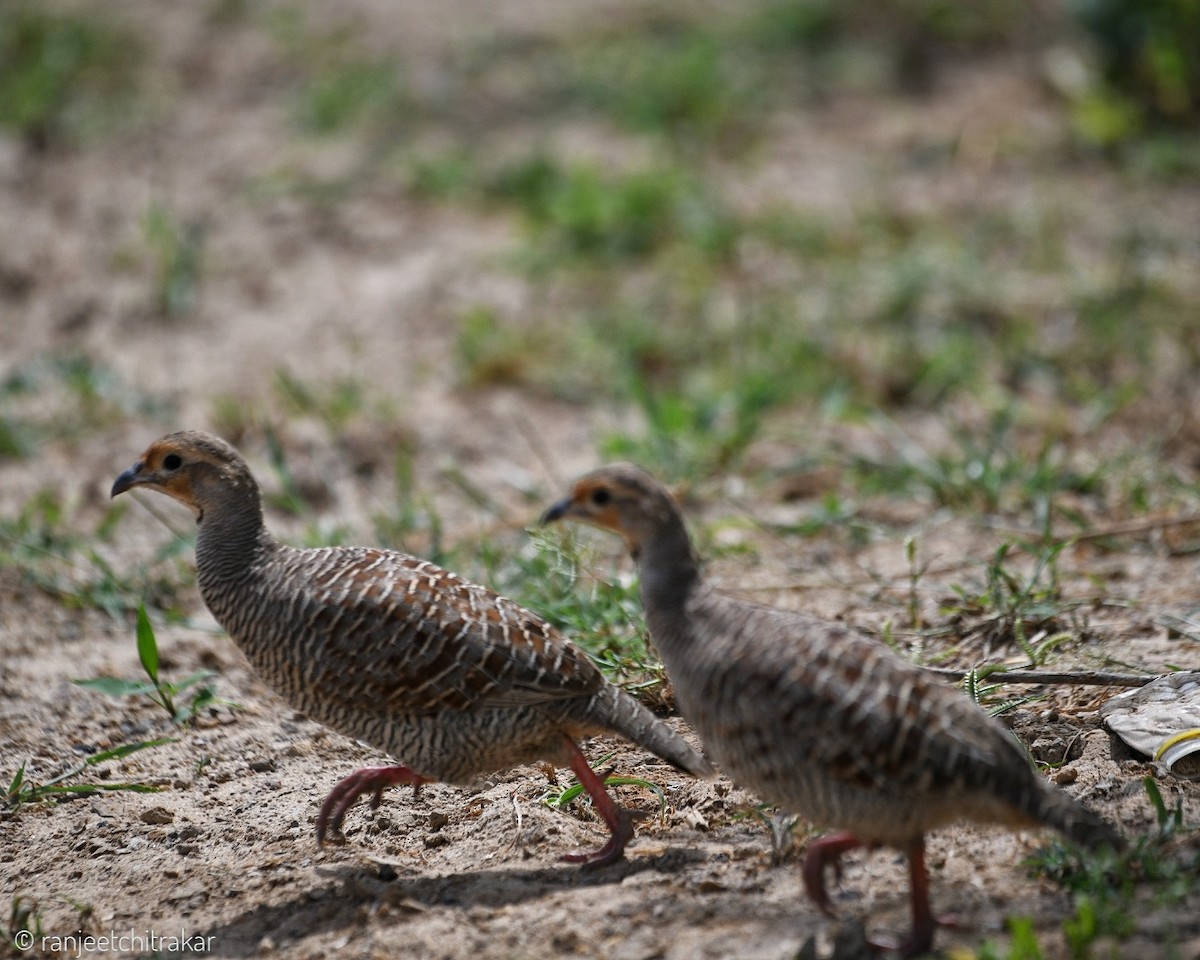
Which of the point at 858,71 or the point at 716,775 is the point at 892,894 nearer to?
the point at 716,775

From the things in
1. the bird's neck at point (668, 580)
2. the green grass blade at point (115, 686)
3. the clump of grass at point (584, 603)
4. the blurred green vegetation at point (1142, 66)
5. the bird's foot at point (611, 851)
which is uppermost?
the blurred green vegetation at point (1142, 66)

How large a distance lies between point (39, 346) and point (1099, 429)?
6080 millimetres

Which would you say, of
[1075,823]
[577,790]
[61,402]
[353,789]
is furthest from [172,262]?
[1075,823]

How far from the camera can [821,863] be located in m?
3.72

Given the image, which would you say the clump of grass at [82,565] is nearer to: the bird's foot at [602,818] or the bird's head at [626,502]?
the bird's foot at [602,818]

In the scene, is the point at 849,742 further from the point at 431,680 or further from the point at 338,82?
the point at 338,82

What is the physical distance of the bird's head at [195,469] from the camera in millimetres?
4996

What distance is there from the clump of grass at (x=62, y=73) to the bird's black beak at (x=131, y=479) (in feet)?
22.6

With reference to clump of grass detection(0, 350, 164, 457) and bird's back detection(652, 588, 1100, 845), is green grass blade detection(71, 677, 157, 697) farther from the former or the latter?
clump of grass detection(0, 350, 164, 457)

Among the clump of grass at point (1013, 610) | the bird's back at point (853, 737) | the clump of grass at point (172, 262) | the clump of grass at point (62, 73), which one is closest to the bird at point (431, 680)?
the bird's back at point (853, 737)

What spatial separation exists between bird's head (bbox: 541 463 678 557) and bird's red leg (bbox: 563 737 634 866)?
0.69 meters

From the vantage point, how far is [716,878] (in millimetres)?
4059

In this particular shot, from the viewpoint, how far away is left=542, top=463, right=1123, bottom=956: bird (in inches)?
139

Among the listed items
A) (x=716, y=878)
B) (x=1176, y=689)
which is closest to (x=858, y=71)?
(x=1176, y=689)
